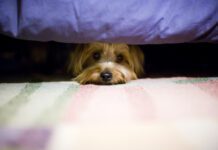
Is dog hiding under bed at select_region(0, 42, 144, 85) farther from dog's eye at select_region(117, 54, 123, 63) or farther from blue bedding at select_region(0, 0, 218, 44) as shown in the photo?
blue bedding at select_region(0, 0, 218, 44)

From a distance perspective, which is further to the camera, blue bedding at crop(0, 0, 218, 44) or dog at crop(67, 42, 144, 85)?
dog at crop(67, 42, 144, 85)

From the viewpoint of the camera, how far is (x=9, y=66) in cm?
189

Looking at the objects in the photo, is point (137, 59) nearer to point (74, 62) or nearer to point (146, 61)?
point (146, 61)

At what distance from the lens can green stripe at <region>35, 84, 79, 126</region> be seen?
38.5 inches

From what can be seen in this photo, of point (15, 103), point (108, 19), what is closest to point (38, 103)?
point (15, 103)

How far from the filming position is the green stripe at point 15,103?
1.02 meters

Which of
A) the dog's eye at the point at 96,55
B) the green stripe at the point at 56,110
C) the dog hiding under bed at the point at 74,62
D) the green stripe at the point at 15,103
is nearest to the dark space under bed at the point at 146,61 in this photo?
the dog hiding under bed at the point at 74,62

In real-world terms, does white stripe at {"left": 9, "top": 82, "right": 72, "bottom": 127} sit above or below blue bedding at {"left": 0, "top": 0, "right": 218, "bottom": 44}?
below

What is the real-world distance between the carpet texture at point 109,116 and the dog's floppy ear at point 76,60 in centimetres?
29

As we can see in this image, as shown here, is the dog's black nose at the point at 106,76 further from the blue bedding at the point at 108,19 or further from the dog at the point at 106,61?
the blue bedding at the point at 108,19

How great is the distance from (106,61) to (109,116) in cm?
73

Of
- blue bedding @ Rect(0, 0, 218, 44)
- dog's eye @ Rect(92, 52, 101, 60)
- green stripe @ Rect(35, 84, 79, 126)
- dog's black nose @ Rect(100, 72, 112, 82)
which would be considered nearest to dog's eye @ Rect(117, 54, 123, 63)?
dog's eye @ Rect(92, 52, 101, 60)

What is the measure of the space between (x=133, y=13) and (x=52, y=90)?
0.45m

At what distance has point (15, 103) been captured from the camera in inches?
46.0
